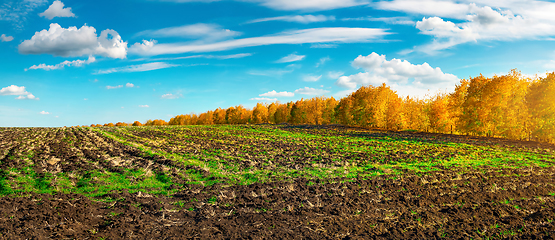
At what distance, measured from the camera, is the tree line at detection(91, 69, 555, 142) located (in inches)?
1522

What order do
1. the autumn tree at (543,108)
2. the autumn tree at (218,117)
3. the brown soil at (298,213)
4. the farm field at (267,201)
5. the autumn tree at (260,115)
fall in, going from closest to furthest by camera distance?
1. the brown soil at (298,213)
2. the farm field at (267,201)
3. the autumn tree at (543,108)
4. the autumn tree at (260,115)
5. the autumn tree at (218,117)

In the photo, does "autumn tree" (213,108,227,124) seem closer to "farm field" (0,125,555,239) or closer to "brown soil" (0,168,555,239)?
"farm field" (0,125,555,239)

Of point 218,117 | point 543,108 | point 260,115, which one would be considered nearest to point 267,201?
point 543,108

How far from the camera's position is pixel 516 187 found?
12.6m

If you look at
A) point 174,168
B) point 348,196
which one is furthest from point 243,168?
point 348,196

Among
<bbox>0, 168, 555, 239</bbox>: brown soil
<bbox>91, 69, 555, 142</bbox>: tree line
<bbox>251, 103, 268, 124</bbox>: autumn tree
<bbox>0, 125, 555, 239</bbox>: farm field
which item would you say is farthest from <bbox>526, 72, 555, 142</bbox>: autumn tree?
<bbox>251, 103, 268, 124</bbox>: autumn tree

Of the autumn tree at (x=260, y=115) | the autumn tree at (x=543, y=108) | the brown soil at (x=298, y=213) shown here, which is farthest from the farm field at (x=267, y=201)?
the autumn tree at (x=260, y=115)

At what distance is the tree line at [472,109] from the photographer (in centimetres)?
3866

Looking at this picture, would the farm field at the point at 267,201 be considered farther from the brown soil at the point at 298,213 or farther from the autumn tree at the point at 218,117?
the autumn tree at the point at 218,117

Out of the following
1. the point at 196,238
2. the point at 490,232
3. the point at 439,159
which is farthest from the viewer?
the point at 439,159

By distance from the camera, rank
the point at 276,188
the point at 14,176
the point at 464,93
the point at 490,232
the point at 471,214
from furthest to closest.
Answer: the point at 464,93
the point at 14,176
the point at 276,188
the point at 471,214
the point at 490,232

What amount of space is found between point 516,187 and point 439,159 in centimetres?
981

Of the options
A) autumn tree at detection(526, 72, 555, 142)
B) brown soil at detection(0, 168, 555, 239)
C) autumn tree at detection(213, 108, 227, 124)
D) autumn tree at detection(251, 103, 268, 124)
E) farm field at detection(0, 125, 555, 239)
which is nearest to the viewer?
brown soil at detection(0, 168, 555, 239)

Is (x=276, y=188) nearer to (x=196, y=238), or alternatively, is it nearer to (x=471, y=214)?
(x=196, y=238)
